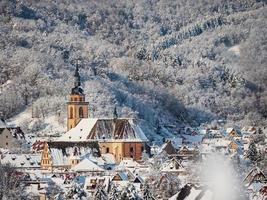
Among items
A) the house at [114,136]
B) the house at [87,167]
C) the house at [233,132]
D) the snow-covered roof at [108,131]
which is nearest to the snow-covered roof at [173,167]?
the house at [87,167]

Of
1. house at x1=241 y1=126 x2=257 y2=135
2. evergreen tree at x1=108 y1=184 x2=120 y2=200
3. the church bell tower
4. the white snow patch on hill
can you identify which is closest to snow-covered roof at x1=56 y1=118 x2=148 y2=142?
the church bell tower

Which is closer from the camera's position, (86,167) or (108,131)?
(86,167)

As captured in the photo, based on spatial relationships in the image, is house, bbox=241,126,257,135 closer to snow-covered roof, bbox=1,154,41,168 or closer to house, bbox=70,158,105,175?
snow-covered roof, bbox=1,154,41,168

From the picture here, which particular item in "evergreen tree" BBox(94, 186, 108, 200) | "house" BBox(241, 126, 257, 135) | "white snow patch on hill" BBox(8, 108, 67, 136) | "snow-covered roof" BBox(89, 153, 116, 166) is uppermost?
"evergreen tree" BBox(94, 186, 108, 200)

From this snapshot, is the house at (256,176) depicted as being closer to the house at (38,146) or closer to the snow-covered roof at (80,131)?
the snow-covered roof at (80,131)

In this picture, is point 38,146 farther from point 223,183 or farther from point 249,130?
point 223,183

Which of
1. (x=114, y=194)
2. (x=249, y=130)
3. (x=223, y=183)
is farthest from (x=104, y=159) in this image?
(x=223, y=183)
